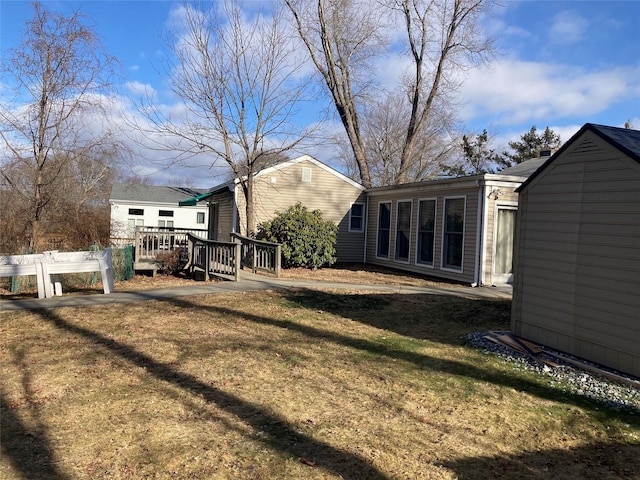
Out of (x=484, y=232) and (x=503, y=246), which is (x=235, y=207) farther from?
(x=503, y=246)

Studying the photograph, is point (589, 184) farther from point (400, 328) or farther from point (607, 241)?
point (400, 328)

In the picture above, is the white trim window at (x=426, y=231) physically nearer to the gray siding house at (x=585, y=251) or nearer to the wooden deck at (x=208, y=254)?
the wooden deck at (x=208, y=254)

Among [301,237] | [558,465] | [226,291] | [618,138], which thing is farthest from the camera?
[301,237]

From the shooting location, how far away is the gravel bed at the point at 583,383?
428 centimetres

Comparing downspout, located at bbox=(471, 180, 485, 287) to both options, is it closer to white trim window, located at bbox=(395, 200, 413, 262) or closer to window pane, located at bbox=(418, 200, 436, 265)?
window pane, located at bbox=(418, 200, 436, 265)

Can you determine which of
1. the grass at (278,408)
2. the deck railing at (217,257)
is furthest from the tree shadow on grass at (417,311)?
Result: the deck railing at (217,257)

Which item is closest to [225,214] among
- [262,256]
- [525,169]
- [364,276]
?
[262,256]

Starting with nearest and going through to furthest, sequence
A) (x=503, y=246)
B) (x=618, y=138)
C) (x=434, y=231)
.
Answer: (x=618, y=138), (x=503, y=246), (x=434, y=231)

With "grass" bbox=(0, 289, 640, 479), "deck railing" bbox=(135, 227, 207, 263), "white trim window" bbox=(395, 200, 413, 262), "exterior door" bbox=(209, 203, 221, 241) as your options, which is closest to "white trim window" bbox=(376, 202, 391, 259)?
"white trim window" bbox=(395, 200, 413, 262)

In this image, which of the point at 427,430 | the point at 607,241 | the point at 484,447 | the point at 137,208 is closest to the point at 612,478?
the point at 484,447

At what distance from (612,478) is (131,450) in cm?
319

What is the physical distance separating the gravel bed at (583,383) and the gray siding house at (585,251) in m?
0.29

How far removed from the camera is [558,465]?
10.2 feet

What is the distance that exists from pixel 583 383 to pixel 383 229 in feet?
39.1
